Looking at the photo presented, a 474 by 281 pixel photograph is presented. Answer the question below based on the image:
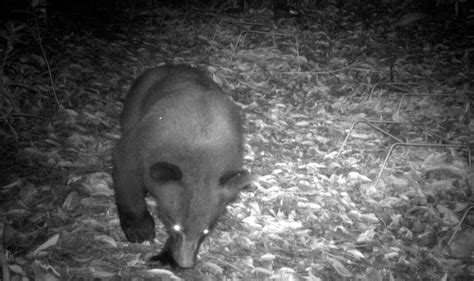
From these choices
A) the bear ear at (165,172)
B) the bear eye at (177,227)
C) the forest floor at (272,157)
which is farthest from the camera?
the forest floor at (272,157)

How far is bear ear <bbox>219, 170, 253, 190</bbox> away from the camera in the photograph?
3886mm

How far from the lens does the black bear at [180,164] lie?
12.3 feet

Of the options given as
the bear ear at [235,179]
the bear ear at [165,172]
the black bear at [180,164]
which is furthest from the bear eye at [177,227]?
the bear ear at [235,179]

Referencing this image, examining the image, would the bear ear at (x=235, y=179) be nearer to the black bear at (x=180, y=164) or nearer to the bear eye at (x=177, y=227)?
the black bear at (x=180, y=164)

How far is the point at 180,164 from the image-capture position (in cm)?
398

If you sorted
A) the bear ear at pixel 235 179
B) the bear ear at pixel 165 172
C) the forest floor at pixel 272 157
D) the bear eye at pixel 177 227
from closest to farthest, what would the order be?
1. the bear ear at pixel 165 172
2. the bear eye at pixel 177 227
3. the bear ear at pixel 235 179
4. the forest floor at pixel 272 157

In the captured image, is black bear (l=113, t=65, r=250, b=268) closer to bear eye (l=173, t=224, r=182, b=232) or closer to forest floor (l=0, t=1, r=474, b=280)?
bear eye (l=173, t=224, r=182, b=232)

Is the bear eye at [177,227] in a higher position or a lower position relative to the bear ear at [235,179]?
lower

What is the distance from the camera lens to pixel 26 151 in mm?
5238

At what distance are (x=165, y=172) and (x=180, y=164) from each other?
315 mm

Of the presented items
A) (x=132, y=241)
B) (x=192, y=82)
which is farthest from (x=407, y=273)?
(x=192, y=82)

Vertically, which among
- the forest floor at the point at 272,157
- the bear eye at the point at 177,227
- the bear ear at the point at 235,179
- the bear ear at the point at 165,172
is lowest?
the forest floor at the point at 272,157

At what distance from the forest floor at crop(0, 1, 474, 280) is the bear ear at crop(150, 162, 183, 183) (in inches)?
38.3

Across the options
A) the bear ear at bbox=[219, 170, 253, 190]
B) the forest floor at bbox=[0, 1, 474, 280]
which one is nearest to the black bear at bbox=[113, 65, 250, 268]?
the bear ear at bbox=[219, 170, 253, 190]
